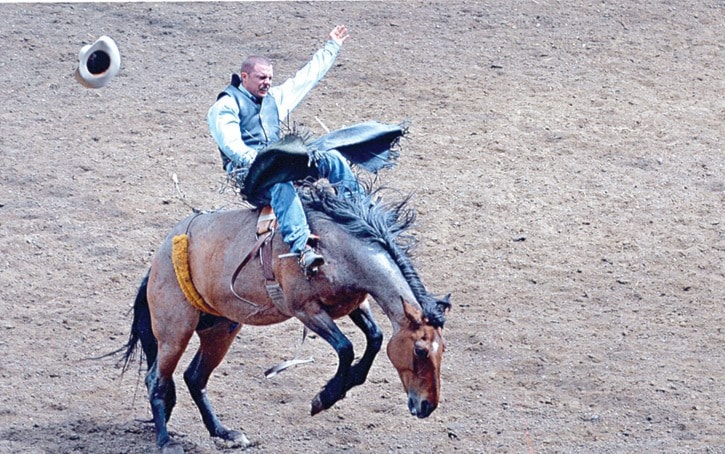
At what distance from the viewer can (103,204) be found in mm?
10133

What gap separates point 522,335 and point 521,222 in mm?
1588

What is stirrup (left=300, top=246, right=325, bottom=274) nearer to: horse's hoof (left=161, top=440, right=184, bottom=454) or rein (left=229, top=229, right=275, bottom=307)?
rein (left=229, top=229, right=275, bottom=307)

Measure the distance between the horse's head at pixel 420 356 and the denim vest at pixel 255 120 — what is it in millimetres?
1343

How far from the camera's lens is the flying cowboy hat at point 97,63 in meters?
6.80

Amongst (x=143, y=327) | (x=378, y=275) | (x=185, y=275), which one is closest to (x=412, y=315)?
(x=378, y=275)

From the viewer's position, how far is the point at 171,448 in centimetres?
720

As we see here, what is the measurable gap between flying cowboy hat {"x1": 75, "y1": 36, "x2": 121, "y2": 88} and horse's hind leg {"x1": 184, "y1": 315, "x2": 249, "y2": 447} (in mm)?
1527

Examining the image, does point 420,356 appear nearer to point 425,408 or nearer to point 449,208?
point 425,408

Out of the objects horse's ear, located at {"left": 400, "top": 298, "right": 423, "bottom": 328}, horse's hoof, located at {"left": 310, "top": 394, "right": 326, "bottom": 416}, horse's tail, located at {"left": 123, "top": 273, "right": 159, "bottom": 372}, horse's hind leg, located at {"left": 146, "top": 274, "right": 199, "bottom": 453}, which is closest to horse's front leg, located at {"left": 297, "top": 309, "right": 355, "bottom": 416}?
horse's hoof, located at {"left": 310, "top": 394, "right": 326, "bottom": 416}

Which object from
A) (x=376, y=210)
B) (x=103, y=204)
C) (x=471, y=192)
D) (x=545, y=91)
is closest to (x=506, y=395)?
(x=376, y=210)

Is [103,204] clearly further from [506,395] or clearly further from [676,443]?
[676,443]

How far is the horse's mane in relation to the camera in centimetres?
627

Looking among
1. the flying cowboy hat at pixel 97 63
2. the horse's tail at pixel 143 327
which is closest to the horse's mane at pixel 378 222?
the flying cowboy hat at pixel 97 63

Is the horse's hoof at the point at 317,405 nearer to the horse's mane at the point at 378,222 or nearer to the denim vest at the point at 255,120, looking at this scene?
the horse's mane at the point at 378,222
